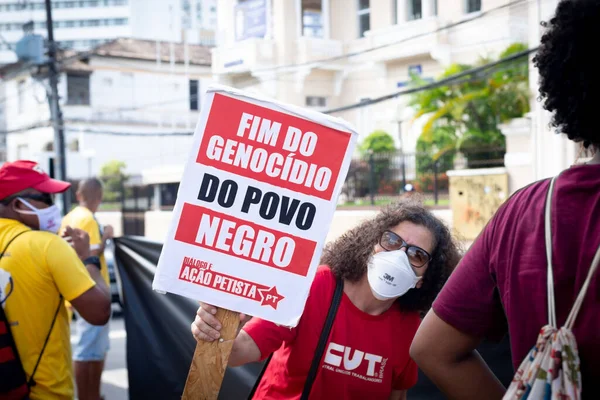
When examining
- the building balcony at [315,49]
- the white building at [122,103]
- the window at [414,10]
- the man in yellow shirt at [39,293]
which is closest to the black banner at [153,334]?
the man in yellow shirt at [39,293]

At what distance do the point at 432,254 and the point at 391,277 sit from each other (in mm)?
265

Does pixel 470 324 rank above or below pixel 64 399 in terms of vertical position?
above

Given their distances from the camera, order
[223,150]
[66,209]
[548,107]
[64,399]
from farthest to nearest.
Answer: [66,209], [64,399], [223,150], [548,107]

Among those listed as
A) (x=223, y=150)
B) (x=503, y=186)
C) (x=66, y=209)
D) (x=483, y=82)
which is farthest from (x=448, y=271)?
(x=66, y=209)

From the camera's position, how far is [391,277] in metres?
2.88

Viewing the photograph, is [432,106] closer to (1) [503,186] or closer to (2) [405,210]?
(1) [503,186]

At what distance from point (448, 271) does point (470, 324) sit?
48.8 inches

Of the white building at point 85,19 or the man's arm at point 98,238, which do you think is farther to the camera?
the white building at point 85,19

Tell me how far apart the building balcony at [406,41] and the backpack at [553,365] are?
20.0m

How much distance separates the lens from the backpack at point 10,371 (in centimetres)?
328

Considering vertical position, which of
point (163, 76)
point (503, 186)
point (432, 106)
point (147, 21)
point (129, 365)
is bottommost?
point (129, 365)

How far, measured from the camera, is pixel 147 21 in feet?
269

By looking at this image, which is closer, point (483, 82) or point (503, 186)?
point (503, 186)

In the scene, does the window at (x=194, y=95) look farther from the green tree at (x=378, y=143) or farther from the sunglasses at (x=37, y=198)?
the sunglasses at (x=37, y=198)
